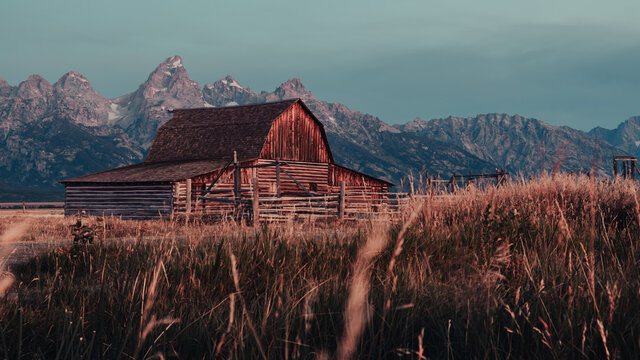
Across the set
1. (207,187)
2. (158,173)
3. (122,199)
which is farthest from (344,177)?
(122,199)

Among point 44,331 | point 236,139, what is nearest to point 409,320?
point 44,331

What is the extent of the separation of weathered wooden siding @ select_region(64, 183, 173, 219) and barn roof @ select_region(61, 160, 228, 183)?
1.69ft

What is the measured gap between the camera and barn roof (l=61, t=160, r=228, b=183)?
99.4 ft

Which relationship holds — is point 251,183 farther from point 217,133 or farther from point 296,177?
point 217,133

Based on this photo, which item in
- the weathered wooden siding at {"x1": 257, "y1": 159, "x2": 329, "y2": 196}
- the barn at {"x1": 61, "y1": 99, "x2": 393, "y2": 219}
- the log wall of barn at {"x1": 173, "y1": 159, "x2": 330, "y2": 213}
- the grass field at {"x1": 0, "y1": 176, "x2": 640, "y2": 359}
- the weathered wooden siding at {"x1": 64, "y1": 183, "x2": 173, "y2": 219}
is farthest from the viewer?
the weathered wooden siding at {"x1": 257, "y1": 159, "x2": 329, "y2": 196}

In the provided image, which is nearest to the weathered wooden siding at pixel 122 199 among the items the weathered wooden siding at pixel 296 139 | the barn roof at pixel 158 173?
the barn roof at pixel 158 173

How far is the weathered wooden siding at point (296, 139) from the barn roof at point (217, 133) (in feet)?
2.00

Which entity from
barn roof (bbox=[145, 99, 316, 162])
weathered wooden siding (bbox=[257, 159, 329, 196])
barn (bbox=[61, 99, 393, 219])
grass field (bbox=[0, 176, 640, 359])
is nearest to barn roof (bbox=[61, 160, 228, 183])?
barn (bbox=[61, 99, 393, 219])

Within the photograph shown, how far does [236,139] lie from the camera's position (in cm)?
3675

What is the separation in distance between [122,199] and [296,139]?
479 inches

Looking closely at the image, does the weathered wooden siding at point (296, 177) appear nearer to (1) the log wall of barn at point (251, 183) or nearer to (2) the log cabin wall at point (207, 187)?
(1) the log wall of barn at point (251, 183)

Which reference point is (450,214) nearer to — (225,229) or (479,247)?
(479,247)

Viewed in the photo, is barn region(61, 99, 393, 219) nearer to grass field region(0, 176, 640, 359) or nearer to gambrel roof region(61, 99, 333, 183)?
gambrel roof region(61, 99, 333, 183)

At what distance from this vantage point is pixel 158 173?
32.1m
